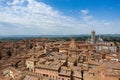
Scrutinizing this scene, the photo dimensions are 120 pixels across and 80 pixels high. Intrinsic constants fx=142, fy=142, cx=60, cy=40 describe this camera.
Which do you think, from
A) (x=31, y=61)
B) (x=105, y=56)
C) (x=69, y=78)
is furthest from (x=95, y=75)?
(x=105, y=56)

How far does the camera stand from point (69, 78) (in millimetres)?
30109

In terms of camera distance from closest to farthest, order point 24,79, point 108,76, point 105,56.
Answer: point 108,76 < point 24,79 < point 105,56

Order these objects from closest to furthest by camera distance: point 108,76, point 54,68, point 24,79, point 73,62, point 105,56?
point 108,76 → point 24,79 → point 54,68 → point 73,62 → point 105,56

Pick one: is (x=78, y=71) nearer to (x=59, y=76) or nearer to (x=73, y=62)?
(x=59, y=76)

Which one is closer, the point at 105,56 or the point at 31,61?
the point at 31,61

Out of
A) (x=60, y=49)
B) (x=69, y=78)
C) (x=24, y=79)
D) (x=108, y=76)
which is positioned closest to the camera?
(x=108, y=76)

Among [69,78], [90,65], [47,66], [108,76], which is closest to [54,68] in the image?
[47,66]

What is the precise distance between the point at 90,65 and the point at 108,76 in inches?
521

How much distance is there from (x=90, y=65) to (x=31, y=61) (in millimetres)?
16871

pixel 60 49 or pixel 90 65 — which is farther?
pixel 60 49

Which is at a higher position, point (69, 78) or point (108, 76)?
point (108, 76)

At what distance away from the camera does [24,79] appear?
26.0 metres

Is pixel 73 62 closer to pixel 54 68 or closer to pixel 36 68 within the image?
pixel 54 68

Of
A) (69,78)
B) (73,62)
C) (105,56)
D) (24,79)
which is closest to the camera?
(24,79)
